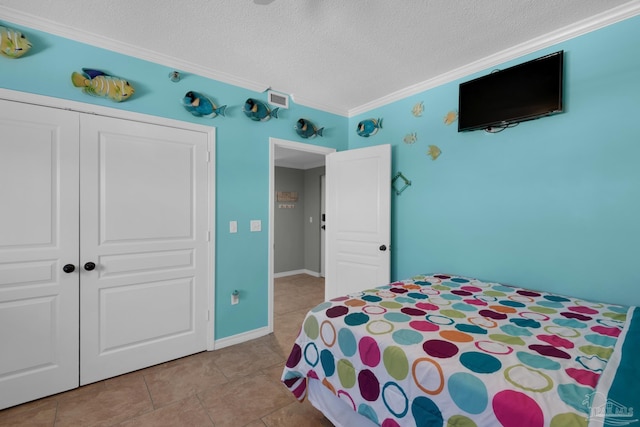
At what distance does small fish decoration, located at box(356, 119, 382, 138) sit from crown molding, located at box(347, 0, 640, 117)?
0.26 m

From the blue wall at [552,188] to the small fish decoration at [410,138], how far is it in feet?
0.18

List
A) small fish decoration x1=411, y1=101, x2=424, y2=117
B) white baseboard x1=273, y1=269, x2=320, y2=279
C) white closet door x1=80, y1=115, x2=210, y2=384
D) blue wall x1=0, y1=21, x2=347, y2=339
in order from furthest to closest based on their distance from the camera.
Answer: white baseboard x1=273, y1=269, x2=320, y2=279 → small fish decoration x1=411, y1=101, x2=424, y2=117 → white closet door x1=80, y1=115, x2=210, y2=384 → blue wall x1=0, y1=21, x2=347, y2=339

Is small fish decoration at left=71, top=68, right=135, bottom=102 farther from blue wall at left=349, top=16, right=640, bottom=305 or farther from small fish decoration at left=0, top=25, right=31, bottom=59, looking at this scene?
blue wall at left=349, top=16, right=640, bottom=305

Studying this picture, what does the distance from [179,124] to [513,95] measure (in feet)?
8.94

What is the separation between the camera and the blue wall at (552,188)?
1843mm

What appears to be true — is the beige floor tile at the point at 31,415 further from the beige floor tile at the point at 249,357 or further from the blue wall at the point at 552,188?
the blue wall at the point at 552,188

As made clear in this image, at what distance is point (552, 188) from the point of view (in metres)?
2.11

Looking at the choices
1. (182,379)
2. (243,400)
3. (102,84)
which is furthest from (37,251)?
(243,400)

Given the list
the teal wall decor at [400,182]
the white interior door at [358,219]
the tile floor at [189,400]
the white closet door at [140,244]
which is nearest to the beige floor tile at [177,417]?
the tile floor at [189,400]

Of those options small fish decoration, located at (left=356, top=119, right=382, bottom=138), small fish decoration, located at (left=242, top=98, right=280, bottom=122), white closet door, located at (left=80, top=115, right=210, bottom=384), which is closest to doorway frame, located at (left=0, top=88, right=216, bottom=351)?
white closet door, located at (left=80, top=115, right=210, bottom=384)

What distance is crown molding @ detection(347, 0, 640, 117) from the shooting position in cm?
184

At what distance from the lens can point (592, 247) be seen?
195 centimetres

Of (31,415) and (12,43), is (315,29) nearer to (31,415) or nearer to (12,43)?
(12,43)

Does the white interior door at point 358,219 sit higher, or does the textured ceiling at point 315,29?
the textured ceiling at point 315,29
